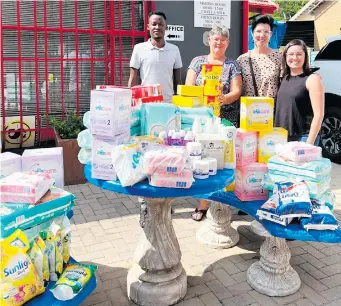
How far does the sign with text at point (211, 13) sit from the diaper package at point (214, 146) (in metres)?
3.99

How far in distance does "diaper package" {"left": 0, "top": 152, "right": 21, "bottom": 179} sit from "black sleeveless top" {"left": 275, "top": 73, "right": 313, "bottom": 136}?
2097 mm

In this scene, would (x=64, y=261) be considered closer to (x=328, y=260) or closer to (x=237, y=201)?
(x=237, y=201)

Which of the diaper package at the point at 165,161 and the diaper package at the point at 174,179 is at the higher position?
the diaper package at the point at 165,161

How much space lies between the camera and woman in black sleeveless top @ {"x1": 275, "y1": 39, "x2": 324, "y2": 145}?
3258 millimetres

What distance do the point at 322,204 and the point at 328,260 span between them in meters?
0.88

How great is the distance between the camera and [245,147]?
2.96 metres

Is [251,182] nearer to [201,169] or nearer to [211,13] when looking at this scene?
[201,169]

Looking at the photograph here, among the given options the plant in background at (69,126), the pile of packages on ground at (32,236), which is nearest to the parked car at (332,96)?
the plant in background at (69,126)

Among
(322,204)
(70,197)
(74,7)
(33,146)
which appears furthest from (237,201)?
(74,7)

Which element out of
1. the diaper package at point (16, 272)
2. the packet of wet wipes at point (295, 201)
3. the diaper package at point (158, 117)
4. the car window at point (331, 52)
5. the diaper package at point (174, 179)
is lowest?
the diaper package at point (16, 272)

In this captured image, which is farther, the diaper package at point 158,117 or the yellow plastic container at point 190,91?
the yellow plastic container at point 190,91

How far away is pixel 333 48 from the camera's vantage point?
20.5 ft

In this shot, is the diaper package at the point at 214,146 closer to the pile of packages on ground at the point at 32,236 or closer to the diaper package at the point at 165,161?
→ the diaper package at the point at 165,161

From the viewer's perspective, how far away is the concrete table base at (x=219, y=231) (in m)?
3.53
